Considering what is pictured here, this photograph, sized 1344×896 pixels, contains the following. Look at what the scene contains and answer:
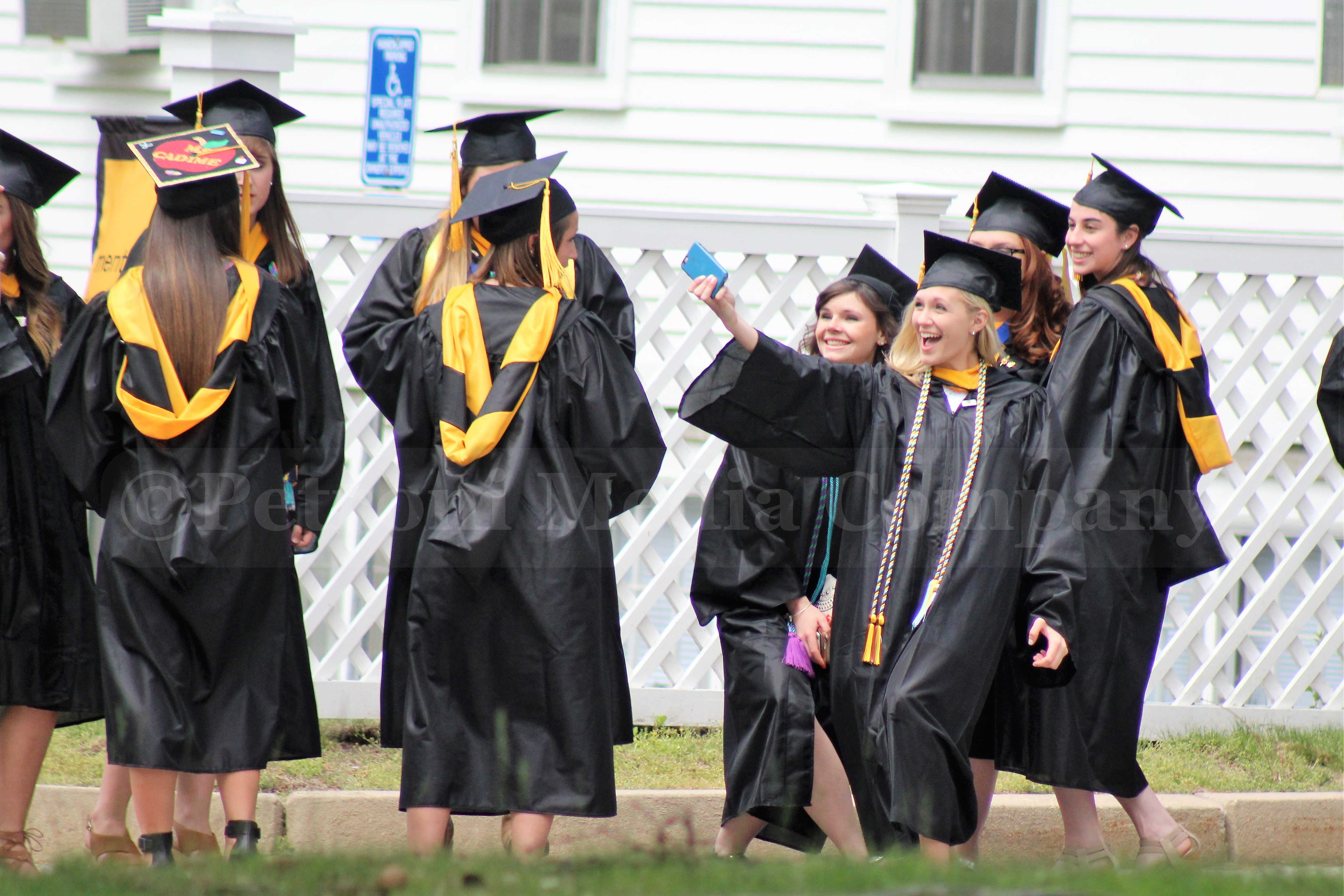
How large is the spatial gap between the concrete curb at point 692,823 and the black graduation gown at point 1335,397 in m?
1.34

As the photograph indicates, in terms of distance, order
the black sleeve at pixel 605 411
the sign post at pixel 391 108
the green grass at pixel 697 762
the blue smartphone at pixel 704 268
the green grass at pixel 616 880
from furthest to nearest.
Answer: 1. the sign post at pixel 391 108
2. the green grass at pixel 697 762
3. the black sleeve at pixel 605 411
4. the blue smartphone at pixel 704 268
5. the green grass at pixel 616 880

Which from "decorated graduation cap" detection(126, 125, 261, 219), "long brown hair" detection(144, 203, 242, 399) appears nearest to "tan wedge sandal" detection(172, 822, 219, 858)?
"long brown hair" detection(144, 203, 242, 399)

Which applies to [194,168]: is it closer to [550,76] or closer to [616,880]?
[616,880]

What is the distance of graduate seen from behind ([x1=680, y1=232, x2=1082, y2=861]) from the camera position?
12.6ft

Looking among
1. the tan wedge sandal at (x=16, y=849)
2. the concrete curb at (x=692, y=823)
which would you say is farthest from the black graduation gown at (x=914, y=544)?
the tan wedge sandal at (x=16, y=849)

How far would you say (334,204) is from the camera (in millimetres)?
5867

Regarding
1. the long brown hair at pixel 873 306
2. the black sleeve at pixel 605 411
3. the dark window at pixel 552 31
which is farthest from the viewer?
the dark window at pixel 552 31

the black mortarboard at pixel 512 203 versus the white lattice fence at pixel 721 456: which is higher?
the black mortarboard at pixel 512 203

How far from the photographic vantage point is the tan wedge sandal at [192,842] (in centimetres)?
441

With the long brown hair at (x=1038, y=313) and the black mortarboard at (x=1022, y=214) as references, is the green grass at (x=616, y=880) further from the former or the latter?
the black mortarboard at (x=1022, y=214)

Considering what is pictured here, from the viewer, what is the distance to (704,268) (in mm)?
3781

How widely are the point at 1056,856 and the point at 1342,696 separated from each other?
6.12 ft

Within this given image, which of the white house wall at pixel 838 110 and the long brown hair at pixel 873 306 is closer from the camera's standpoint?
the long brown hair at pixel 873 306

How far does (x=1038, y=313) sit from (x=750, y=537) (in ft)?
4.04
